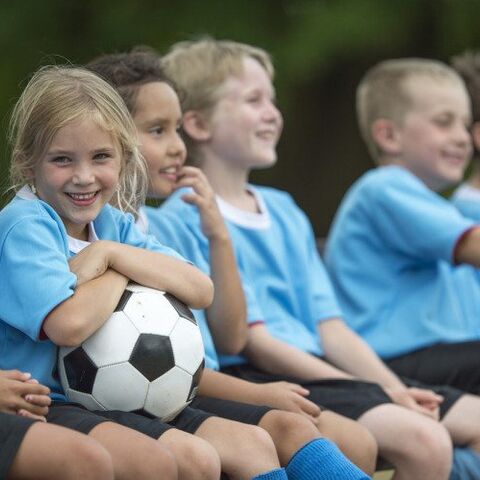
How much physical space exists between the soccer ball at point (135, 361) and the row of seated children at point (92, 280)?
0.15 ft

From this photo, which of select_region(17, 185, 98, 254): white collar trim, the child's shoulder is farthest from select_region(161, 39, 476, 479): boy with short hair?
the child's shoulder

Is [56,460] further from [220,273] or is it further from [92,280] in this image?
[220,273]

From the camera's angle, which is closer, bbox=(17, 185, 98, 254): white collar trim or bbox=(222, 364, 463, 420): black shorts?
bbox=(17, 185, 98, 254): white collar trim

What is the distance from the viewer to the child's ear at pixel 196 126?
5172mm

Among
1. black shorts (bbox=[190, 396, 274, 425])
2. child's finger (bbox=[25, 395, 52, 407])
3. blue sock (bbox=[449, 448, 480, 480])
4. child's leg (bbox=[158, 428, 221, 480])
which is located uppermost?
child's finger (bbox=[25, 395, 52, 407])

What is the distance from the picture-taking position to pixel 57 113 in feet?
12.5

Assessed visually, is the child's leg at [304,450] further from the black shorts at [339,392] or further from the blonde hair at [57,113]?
the blonde hair at [57,113]

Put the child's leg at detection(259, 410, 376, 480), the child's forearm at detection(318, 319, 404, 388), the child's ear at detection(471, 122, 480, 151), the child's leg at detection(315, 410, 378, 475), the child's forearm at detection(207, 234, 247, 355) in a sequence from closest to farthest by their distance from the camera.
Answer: the child's leg at detection(259, 410, 376, 480) < the child's leg at detection(315, 410, 378, 475) < the child's forearm at detection(207, 234, 247, 355) < the child's forearm at detection(318, 319, 404, 388) < the child's ear at detection(471, 122, 480, 151)

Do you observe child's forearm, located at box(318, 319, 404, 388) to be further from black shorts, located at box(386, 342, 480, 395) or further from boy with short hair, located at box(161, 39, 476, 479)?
black shorts, located at box(386, 342, 480, 395)

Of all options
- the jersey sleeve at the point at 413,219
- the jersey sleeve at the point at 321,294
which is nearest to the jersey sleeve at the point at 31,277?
the jersey sleeve at the point at 321,294

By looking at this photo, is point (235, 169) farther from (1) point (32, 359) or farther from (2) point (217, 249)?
(1) point (32, 359)

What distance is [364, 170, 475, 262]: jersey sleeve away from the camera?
17.5ft

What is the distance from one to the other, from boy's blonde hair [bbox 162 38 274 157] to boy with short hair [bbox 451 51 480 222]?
1231 mm

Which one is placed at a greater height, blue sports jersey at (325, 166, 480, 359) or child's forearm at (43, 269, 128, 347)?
child's forearm at (43, 269, 128, 347)
